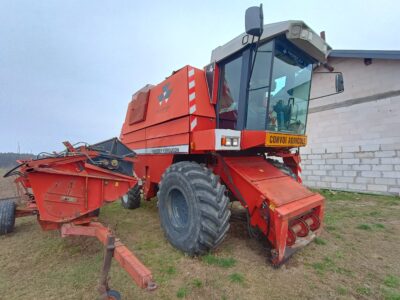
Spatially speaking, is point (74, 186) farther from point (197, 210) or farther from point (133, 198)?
point (133, 198)

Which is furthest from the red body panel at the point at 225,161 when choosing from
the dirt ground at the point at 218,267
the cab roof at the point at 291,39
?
the cab roof at the point at 291,39

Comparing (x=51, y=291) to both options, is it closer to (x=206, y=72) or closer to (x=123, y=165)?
(x=123, y=165)

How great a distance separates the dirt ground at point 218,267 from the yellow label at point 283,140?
5.15ft

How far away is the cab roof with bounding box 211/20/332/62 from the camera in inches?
123

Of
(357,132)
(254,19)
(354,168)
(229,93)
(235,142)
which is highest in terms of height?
(254,19)

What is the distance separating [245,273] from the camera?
8.87 feet

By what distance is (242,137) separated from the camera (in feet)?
10.8

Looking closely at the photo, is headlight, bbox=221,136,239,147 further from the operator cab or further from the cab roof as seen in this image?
the cab roof

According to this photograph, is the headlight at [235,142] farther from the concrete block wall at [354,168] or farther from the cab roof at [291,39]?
the concrete block wall at [354,168]

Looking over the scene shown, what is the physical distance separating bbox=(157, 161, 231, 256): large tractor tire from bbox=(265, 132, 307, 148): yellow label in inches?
35.6

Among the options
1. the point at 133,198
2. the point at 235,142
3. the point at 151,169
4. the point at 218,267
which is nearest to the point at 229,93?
the point at 235,142

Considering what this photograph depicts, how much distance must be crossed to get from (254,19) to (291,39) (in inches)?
34.1

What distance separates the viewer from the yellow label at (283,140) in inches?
123

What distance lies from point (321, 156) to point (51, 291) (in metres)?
9.11
